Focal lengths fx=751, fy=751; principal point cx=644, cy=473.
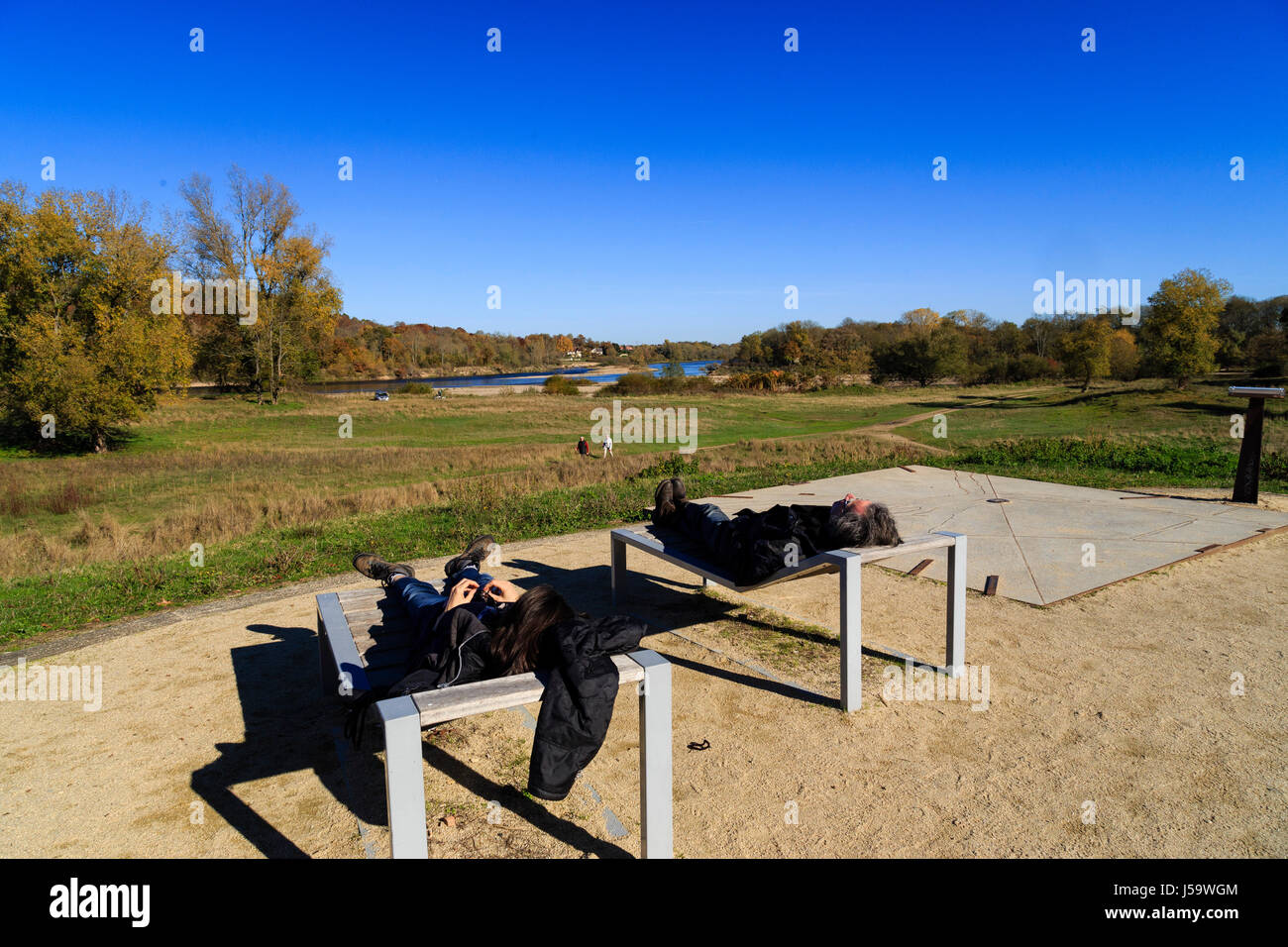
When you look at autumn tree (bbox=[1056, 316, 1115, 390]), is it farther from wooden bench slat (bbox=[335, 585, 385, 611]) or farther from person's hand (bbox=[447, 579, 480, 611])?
person's hand (bbox=[447, 579, 480, 611])

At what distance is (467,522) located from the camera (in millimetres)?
10336

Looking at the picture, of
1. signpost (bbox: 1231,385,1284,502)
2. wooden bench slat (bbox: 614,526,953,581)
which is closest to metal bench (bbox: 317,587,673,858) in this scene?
wooden bench slat (bbox: 614,526,953,581)

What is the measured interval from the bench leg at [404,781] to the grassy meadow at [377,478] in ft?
18.7

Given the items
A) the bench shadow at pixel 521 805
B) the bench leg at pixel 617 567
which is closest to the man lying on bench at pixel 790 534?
the bench leg at pixel 617 567

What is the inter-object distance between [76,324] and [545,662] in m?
36.0

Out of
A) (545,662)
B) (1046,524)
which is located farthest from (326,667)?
(1046,524)

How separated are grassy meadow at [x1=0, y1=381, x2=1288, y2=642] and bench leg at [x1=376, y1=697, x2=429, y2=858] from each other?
570cm

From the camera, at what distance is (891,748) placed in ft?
13.4

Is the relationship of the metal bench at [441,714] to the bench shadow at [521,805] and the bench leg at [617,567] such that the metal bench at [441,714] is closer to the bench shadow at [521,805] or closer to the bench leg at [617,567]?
the bench shadow at [521,805]

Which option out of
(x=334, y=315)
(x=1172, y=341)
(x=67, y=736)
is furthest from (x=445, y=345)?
(x=67, y=736)

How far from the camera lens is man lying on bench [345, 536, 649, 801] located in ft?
9.27

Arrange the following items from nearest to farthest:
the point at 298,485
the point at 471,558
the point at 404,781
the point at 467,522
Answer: the point at 404,781 → the point at 471,558 → the point at 467,522 → the point at 298,485

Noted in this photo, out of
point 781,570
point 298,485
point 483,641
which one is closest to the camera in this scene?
point 483,641

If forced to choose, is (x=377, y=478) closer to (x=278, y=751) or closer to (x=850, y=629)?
(x=278, y=751)
